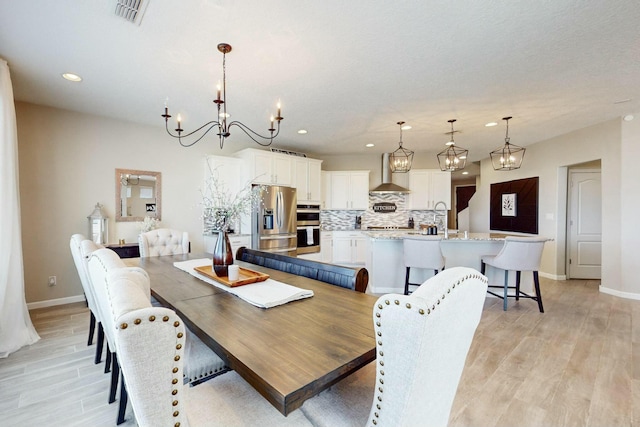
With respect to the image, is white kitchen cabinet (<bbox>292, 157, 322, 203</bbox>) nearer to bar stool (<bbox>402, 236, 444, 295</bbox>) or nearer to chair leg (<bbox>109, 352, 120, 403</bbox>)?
bar stool (<bbox>402, 236, 444, 295</bbox>)

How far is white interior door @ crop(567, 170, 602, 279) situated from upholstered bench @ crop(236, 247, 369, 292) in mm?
5382

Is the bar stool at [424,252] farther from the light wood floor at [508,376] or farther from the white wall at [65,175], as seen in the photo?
the white wall at [65,175]

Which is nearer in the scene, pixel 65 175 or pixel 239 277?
pixel 239 277

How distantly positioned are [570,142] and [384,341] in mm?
5955

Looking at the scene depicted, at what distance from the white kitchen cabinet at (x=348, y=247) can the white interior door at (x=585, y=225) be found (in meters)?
3.86

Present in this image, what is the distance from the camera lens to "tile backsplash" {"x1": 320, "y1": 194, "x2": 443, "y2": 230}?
6.52 metres

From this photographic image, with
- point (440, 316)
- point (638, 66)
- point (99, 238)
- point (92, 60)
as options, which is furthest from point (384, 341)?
point (99, 238)

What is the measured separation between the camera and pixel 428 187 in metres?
6.27

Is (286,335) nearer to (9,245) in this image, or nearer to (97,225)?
(9,245)

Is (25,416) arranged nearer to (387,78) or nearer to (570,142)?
(387,78)

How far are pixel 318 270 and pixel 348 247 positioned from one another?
13.4 feet

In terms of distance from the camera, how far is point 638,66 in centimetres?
252

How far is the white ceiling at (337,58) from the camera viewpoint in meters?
1.85

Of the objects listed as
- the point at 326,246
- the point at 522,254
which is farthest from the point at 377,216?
the point at 522,254
